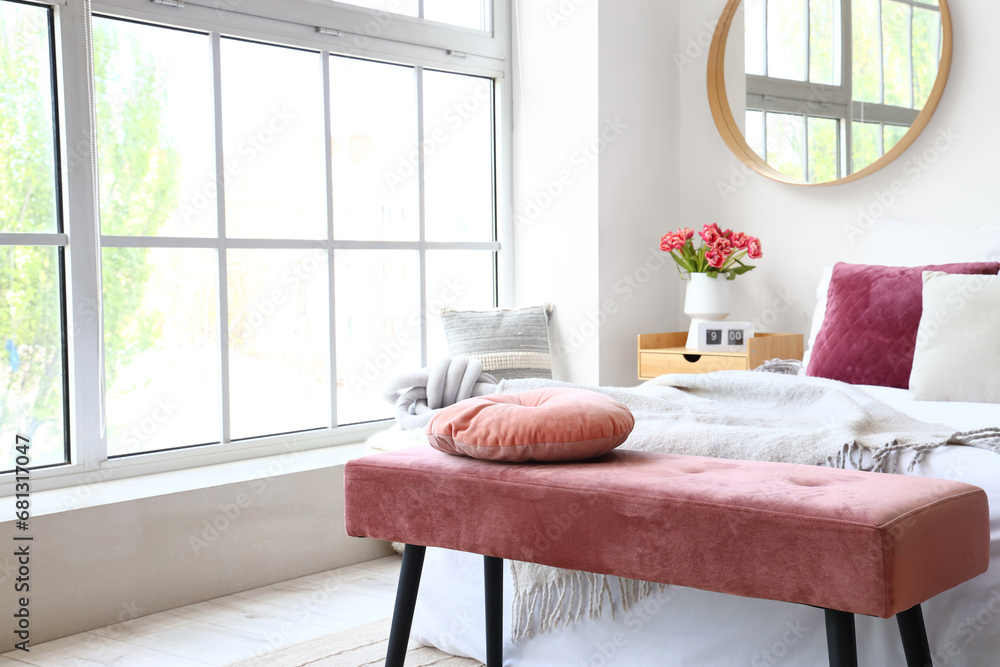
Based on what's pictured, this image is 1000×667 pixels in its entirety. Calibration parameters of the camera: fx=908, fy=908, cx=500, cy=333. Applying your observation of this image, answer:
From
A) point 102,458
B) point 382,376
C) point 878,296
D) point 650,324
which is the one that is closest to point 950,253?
point 878,296

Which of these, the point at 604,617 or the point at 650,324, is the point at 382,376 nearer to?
the point at 650,324

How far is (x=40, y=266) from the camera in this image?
2.52 m

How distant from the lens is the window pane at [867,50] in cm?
320

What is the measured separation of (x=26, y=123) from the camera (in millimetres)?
2496

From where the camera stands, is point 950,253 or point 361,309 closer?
point 950,253

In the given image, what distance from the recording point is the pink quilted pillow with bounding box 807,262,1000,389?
2484mm

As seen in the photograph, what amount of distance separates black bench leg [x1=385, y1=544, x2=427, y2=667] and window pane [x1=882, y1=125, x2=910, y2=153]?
7.64 feet

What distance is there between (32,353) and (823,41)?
113 inches

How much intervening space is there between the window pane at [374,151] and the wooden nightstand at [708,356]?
3.30 feet

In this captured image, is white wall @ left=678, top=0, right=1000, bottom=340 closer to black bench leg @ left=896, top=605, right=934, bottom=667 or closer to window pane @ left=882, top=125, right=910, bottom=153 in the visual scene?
window pane @ left=882, top=125, right=910, bottom=153

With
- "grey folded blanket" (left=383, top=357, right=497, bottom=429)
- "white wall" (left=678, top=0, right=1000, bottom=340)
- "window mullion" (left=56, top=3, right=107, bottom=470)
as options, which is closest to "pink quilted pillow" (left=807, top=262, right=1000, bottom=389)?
"white wall" (left=678, top=0, right=1000, bottom=340)

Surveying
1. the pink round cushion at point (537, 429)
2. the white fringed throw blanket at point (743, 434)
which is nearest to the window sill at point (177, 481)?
the white fringed throw blanket at point (743, 434)

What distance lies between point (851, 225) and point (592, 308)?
3.28ft

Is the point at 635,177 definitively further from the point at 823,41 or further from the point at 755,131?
the point at 823,41
